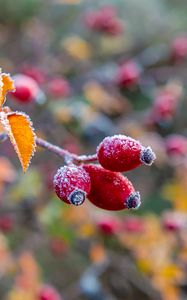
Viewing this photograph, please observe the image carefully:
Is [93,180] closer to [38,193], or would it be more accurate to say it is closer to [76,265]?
[38,193]

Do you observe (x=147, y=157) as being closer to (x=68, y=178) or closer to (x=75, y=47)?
(x=68, y=178)

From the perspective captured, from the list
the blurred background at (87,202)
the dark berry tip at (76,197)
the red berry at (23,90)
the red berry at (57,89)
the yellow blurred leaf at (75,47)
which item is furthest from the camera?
the yellow blurred leaf at (75,47)

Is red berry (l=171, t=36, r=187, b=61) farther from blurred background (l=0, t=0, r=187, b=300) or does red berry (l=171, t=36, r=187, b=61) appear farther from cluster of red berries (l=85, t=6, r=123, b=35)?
cluster of red berries (l=85, t=6, r=123, b=35)

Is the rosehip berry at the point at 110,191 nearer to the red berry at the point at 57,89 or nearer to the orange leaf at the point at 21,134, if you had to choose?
the orange leaf at the point at 21,134

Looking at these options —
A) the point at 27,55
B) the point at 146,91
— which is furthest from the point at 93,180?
the point at 27,55

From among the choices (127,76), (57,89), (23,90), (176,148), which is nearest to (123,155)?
(23,90)

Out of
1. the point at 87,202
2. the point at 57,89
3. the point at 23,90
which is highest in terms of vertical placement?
the point at 57,89

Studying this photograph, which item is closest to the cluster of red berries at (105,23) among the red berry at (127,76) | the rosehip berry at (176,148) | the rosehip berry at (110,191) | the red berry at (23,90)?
the red berry at (127,76)
